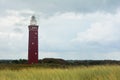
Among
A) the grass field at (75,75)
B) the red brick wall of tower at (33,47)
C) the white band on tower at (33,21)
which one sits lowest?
the grass field at (75,75)

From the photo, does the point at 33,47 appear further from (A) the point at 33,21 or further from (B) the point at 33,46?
(A) the point at 33,21

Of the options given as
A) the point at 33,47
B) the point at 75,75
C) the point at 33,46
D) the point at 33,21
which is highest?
the point at 33,21

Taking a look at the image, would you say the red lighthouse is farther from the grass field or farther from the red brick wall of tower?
the grass field

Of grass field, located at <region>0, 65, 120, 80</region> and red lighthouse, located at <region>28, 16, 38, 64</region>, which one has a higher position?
red lighthouse, located at <region>28, 16, 38, 64</region>

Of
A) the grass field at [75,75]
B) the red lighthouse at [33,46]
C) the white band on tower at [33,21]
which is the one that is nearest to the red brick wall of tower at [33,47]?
the red lighthouse at [33,46]

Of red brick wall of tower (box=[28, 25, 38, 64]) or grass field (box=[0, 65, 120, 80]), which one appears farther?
red brick wall of tower (box=[28, 25, 38, 64])

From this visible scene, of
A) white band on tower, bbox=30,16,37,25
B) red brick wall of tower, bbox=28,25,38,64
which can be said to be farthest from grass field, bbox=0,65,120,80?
white band on tower, bbox=30,16,37,25

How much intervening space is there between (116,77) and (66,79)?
6.27ft

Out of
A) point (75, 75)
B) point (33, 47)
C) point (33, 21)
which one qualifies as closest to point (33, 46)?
point (33, 47)

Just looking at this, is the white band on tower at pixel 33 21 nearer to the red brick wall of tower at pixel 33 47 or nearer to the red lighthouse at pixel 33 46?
the red lighthouse at pixel 33 46

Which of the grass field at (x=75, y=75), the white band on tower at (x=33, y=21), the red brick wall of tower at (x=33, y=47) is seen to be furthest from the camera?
the white band on tower at (x=33, y=21)

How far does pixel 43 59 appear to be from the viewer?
43.9m

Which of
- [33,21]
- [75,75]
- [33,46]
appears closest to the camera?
[75,75]

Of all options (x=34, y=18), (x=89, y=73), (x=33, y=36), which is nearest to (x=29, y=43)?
(x=33, y=36)
